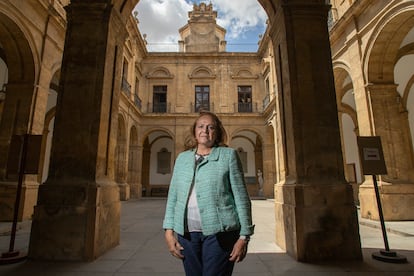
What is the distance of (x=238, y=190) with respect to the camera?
1574mm

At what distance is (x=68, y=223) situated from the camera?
3.23 meters

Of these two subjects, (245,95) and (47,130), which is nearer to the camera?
(47,130)

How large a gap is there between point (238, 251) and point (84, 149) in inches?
116

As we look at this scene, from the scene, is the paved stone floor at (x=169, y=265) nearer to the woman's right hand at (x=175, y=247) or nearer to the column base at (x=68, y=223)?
the column base at (x=68, y=223)

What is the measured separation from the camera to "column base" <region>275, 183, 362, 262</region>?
3137mm

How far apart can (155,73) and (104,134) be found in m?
16.0

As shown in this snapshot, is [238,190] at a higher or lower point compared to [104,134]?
lower

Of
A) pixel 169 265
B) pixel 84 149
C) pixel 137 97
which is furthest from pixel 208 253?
pixel 137 97

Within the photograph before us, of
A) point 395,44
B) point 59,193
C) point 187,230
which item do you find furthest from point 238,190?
point 395,44

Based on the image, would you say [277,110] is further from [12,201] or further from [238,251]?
[12,201]

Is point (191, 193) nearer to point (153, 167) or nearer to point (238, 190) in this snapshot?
point (238, 190)

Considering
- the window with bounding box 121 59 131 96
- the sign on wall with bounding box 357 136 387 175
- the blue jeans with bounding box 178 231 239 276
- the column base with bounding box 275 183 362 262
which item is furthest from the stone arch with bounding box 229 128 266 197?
the blue jeans with bounding box 178 231 239 276

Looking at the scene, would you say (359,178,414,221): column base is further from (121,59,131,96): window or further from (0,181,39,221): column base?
(121,59,131,96): window

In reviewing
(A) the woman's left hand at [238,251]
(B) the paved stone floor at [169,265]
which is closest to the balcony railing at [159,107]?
(B) the paved stone floor at [169,265]
